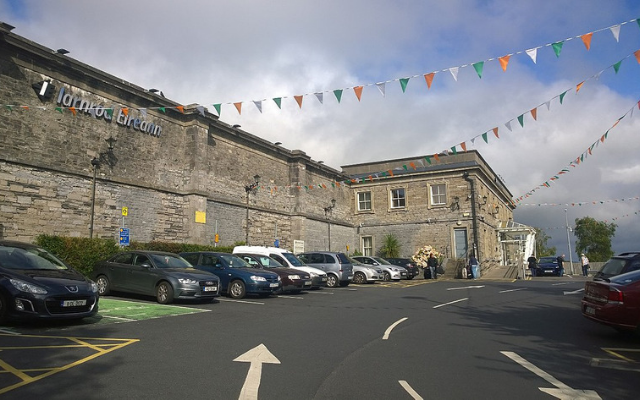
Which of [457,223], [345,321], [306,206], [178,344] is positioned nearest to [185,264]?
[345,321]

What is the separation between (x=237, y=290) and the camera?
14156 millimetres

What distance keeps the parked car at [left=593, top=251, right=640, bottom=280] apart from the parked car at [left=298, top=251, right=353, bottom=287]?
1106 centimetres

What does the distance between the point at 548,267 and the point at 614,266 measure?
86.5 feet

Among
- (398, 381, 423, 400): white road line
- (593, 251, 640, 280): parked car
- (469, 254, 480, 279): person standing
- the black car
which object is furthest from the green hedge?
(469, 254, 480, 279): person standing

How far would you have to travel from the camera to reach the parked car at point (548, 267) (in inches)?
1361

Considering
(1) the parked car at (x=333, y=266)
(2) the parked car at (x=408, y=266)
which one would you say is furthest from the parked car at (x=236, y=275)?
(2) the parked car at (x=408, y=266)

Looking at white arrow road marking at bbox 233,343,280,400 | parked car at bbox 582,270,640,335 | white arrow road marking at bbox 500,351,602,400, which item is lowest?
white arrow road marking at bbox 500,351,602,400

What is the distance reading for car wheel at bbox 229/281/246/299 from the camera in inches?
554

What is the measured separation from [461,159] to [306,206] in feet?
43.9

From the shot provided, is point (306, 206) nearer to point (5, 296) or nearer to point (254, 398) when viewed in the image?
point (5, 296)

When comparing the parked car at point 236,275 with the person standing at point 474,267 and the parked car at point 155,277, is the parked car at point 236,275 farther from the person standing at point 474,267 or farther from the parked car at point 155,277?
the person standing at point 474,267

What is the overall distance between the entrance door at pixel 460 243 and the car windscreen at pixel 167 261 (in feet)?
85.0

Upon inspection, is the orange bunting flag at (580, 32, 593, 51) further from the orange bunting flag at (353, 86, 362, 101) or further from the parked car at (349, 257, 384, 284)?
the parked car at (349, 257, 384, 284)

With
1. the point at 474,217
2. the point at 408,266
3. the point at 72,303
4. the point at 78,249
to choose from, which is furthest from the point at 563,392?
the point at 474,217
